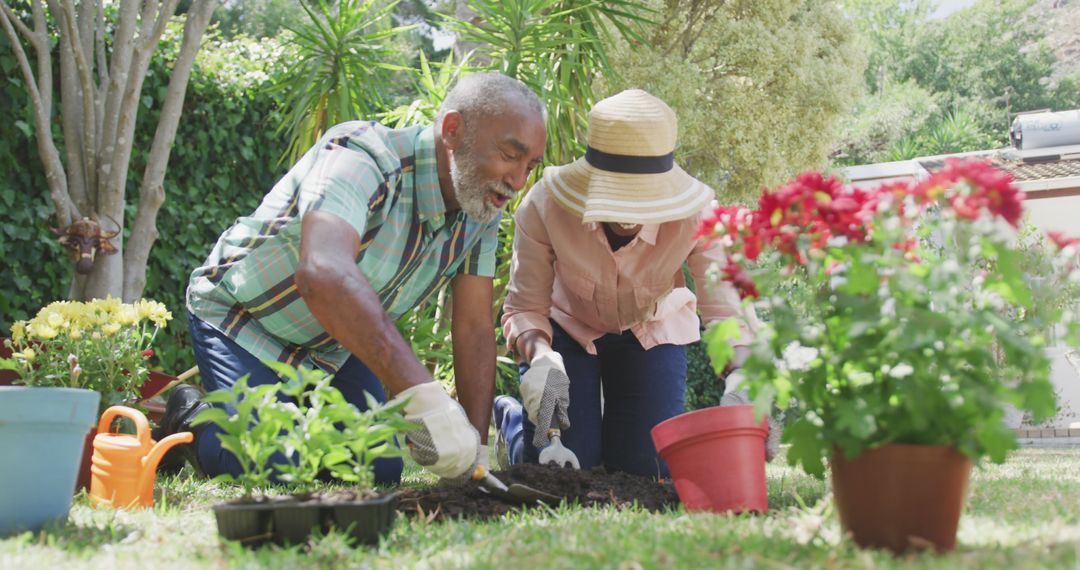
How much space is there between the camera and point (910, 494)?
5.17 feet

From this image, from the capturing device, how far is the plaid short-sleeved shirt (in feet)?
9.59

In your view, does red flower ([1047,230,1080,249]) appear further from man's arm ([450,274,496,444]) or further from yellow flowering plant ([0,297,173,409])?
yellow flowering plant ([0,297,173,409])

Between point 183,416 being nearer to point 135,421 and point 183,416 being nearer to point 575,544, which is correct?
point 135,421

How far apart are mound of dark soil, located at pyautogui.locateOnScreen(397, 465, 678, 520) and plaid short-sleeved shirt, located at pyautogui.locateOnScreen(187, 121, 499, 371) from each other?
2.43ft

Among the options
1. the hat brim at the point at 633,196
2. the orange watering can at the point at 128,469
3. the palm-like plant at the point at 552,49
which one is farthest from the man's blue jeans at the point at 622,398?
the palm-like plant at the point at 552,49

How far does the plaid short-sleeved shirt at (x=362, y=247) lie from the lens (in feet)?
9.59

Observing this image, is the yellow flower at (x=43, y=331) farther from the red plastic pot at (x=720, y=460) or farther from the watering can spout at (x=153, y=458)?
the red plastic pot at (x=720, y=460)

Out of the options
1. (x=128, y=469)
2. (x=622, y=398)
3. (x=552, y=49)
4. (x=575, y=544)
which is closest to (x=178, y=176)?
(x=552, y=49)

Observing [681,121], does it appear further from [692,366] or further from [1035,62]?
[1035,62]

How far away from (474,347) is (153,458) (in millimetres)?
1139

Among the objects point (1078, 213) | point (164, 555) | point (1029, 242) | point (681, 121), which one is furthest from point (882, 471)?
point (1078, 213)

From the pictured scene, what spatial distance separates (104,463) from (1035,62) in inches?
1285

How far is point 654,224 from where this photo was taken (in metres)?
3.34

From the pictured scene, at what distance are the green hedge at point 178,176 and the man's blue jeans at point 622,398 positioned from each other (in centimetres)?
305
